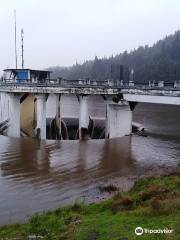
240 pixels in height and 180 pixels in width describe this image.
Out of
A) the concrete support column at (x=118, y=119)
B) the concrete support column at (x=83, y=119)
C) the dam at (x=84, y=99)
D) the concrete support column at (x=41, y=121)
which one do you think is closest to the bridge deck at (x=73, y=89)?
the dam at (x=84, y=99)

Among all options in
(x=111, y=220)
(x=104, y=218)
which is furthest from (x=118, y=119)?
(x=111, y=220)

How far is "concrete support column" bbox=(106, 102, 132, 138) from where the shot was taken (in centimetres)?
3616

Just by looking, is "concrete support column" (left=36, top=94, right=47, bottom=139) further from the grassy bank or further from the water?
the grassy bank

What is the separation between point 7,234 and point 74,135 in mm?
28155

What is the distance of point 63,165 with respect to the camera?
2514cm

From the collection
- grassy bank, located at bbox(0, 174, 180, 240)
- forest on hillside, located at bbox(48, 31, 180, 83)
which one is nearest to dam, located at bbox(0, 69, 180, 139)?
grassy bank, located at bbox(0, 174, 180, 240)

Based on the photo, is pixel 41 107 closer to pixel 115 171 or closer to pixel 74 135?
pixel 74 135

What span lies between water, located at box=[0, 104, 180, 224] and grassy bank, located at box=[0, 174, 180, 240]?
2385 millimetres

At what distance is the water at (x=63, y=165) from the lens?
1825 centimetres

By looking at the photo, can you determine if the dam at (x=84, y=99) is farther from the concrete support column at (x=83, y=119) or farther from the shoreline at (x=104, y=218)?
the shoreline at (x=104, y=218)

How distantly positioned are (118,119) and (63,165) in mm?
12378

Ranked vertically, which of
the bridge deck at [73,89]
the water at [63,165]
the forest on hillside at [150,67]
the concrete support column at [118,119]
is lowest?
the water at [63,165]

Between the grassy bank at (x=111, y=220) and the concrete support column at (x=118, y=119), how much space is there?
1978cm

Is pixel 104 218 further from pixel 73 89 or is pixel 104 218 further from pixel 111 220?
pixel 73 89
